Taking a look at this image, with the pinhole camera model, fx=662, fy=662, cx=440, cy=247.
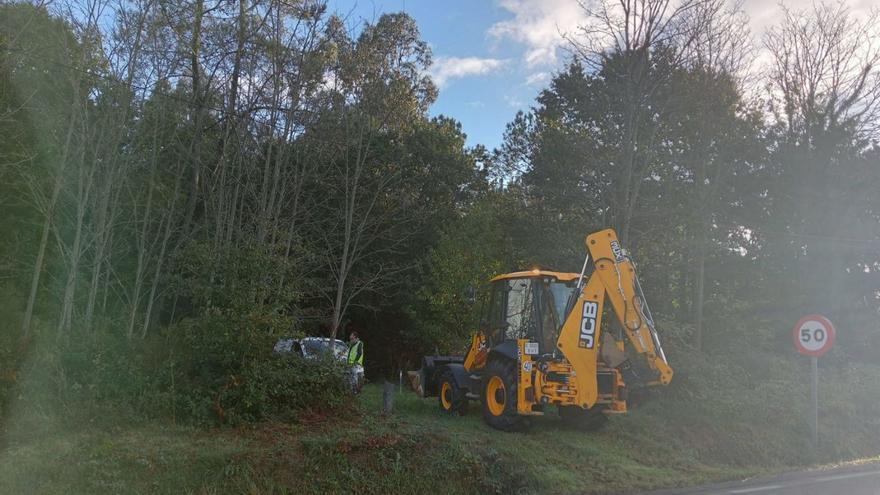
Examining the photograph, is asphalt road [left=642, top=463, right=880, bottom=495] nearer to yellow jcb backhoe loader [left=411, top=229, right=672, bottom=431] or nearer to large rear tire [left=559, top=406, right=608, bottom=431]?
yellow jcb backhoe loader [left=411, top=229, right=672, bottom=431]

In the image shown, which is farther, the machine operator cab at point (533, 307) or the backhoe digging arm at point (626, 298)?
the machine operator cab at point (533, 307)

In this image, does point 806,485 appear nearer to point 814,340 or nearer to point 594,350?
point 594,350

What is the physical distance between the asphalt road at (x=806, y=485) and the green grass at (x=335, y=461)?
36 cm

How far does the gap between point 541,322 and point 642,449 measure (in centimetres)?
279

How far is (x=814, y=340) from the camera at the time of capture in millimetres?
13234

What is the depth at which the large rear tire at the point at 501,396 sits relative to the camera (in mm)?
11094

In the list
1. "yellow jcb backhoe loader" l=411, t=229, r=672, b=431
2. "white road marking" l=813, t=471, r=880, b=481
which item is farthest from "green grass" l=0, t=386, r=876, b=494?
"white road marking" l=813, t=471, r=880, b=481

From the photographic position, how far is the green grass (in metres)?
7.25

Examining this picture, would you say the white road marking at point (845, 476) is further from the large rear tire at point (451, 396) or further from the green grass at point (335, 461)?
the large rear tire at point (451, 396)

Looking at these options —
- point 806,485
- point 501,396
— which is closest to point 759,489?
point 806,485

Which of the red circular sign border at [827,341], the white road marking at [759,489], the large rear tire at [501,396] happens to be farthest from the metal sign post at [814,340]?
the large rear tire at [501,396]

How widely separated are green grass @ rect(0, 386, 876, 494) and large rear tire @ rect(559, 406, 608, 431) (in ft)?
2.68

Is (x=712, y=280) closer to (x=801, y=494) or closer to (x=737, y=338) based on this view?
(x=737, y=338)

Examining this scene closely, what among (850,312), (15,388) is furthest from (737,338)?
(15,388)
